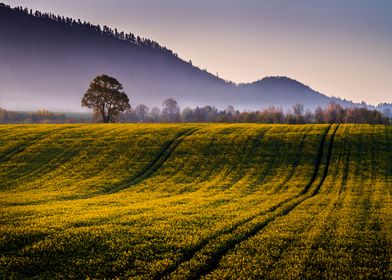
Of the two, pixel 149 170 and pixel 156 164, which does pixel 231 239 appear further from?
pixel 156 164

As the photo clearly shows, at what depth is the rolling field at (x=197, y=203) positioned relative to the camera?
18.2 metres

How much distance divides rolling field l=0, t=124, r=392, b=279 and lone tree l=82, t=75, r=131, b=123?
34478 mm

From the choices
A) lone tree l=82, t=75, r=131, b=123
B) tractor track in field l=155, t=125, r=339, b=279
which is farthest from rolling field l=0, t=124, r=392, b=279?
lone tree l=82, t=75, r=131, b=123

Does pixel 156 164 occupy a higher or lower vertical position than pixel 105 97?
lower

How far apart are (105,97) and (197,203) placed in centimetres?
8484

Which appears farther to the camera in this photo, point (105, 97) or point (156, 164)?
point (105, 97)

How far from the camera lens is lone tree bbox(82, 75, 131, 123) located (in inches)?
4387

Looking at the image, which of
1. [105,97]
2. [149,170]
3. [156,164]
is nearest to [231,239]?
[149,170]

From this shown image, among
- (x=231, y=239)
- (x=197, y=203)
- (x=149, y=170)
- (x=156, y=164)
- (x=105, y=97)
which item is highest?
(x=105, y=97)

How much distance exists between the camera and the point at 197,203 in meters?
33.9

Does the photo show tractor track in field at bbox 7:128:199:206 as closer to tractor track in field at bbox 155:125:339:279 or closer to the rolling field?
the rolling field

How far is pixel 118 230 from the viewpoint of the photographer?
2312 centimetres

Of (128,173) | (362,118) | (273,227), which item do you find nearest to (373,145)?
(128,173)

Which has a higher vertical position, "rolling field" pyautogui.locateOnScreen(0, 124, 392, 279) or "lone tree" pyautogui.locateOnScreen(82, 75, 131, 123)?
"lone tree" pyautogui.locateOnScreen(82, 75, 131, 123)
